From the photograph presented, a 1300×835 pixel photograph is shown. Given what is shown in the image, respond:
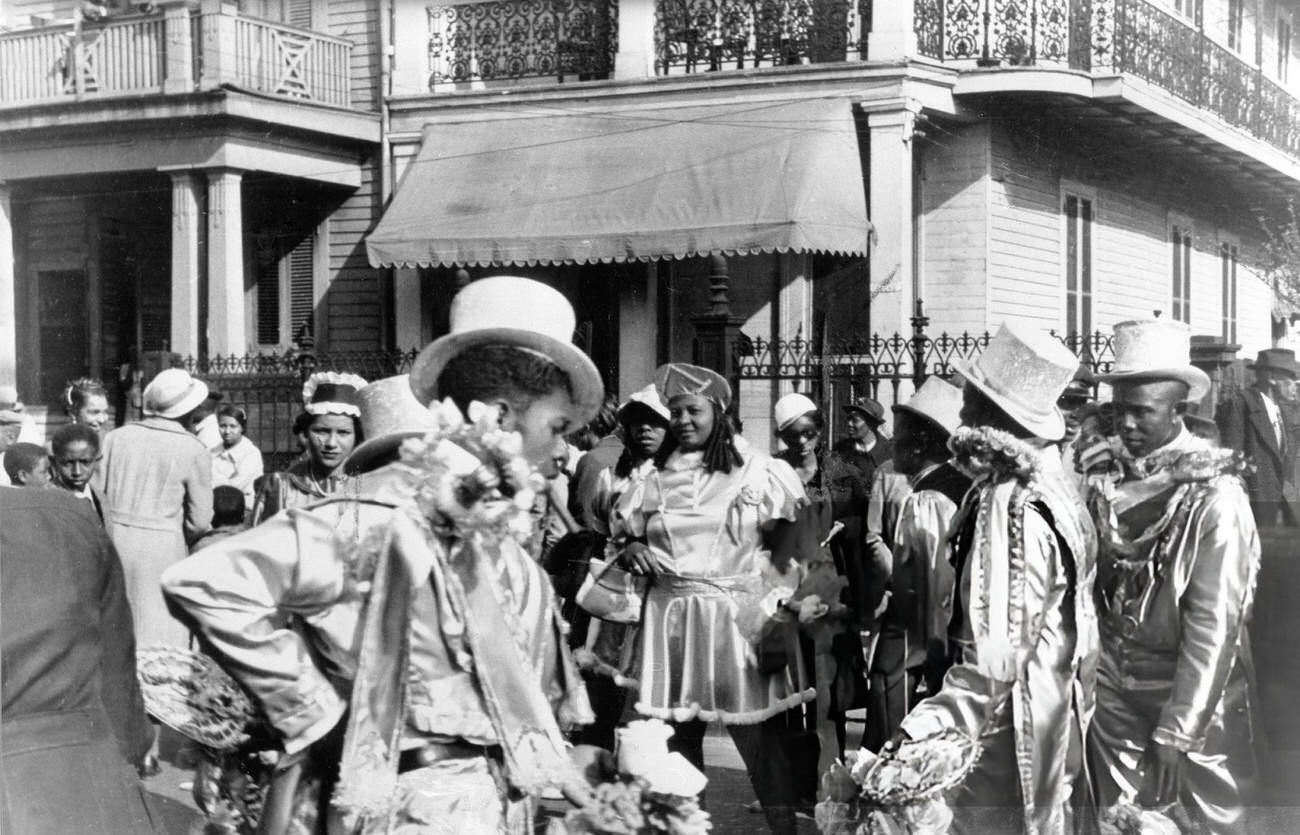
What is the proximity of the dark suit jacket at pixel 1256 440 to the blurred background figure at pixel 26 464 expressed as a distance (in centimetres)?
742

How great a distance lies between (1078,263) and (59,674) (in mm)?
15291

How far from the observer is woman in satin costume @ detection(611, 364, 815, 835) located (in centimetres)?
578

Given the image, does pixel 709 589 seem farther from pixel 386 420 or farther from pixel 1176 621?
pixel 386 420

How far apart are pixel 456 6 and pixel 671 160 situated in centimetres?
387

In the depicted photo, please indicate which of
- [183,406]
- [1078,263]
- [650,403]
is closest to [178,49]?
[183,406]

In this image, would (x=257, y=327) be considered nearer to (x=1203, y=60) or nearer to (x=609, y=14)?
(x=609, y=14)

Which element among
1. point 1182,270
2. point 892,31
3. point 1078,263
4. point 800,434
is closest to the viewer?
point 800,434

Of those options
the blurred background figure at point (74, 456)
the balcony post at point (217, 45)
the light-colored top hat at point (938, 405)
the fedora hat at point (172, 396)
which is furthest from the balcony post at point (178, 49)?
the light-colored top hat at point (938, 405)

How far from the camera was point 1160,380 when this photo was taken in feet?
16.9

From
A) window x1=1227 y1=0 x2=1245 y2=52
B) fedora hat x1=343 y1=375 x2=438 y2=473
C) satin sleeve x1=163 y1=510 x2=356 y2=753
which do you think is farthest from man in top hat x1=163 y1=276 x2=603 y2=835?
window x1=1227 y1=0 x2=1245 y2=52

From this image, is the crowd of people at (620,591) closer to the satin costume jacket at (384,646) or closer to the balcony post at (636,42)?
the satin costume jacket at (384,646)

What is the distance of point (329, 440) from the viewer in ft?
20.7

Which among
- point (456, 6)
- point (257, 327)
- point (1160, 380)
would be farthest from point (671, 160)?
point (1160, 380)

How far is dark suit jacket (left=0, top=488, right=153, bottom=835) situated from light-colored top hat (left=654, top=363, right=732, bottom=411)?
302cm
